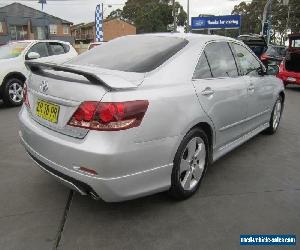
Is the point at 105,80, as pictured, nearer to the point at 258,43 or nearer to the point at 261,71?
the point at 261,71

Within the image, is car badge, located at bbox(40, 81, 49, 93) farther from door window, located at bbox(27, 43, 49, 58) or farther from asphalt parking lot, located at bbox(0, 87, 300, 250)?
door window, located at bbox(27, 43, 49, 58)

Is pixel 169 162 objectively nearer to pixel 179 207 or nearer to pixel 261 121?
pixel 179 207

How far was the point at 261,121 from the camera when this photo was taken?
512 centimetres

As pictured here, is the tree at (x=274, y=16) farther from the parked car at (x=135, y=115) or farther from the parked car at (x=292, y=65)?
the parked car at (x=135, y=115)

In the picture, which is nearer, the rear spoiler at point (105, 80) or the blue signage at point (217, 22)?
the rear spoiler at point (105, 80)

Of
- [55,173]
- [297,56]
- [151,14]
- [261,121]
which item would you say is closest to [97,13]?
[297,56]

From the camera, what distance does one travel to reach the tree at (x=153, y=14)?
66.1m

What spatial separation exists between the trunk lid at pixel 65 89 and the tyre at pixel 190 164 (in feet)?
2.46

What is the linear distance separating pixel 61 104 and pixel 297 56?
34.5 feet

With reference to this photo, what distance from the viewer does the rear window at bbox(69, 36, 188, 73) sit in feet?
10.9

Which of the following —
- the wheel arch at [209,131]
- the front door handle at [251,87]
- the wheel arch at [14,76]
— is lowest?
the wheel arch at [209,131]

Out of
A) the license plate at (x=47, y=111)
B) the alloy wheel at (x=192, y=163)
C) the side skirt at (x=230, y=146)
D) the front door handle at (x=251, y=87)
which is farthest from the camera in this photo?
the front door handle at (x=251, y=87)

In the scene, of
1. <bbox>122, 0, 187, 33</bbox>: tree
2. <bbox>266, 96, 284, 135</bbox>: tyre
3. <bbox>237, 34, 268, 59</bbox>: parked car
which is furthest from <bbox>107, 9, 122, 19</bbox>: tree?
<bbox>266, 96, 284, 135</bbox>: tyre

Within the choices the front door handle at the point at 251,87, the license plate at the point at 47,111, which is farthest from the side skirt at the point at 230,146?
the license plate at the point at 47,111
